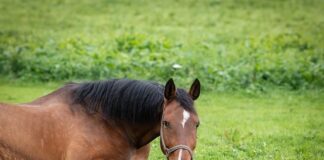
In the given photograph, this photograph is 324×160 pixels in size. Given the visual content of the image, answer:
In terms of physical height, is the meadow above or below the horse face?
below

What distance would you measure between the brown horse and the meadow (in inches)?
86.0

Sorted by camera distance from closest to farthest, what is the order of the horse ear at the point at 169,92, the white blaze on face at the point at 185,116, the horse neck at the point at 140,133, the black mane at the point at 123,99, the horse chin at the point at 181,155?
the horse chin at the point at 181,155
the white blaze on face at the point at 185,116
the horse ear at the point at 169,92
the black mane at the point at 123,99
the horse neck at the point at 140,133

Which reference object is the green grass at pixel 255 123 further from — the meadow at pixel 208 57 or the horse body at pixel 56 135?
the horse body at pixel 56 135

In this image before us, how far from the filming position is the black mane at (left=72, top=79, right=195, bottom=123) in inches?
267

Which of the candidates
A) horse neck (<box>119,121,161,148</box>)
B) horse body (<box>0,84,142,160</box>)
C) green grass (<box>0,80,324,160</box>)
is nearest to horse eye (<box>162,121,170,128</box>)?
horse neck (<box>119,121,161,148</box>)

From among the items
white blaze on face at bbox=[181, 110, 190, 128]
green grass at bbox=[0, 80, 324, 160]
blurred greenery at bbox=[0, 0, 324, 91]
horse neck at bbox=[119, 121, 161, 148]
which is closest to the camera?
white blaze on face at bbox=[181, 110, 190, 128]

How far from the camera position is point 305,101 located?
552 inches

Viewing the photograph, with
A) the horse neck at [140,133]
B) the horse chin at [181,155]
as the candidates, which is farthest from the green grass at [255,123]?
the horse chin at [181,155]

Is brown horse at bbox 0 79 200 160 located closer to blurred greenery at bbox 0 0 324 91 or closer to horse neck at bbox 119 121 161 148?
horse neck at bbox 119 121 161 148

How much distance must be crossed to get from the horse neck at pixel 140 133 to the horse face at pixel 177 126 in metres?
0.60

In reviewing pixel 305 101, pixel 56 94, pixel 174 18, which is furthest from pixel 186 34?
pixel 56 94

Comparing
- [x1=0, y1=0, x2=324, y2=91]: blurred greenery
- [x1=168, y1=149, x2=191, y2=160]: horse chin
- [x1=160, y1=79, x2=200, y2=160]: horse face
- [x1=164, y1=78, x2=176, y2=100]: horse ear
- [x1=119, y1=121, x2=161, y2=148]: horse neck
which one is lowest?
[x1=0, y1=0, x2=324, y2=91]: blurred greenery

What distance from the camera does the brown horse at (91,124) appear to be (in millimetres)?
6820

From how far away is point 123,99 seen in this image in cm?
699
